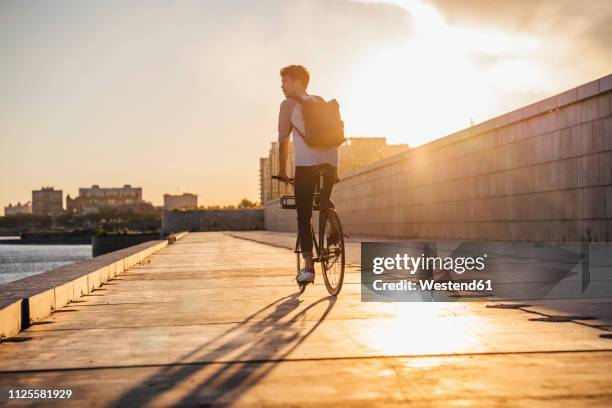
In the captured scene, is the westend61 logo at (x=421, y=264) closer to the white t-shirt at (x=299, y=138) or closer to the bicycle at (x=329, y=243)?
the bicycle at (x=329, y=243)

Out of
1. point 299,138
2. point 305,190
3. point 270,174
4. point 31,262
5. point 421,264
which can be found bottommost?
point 31,262

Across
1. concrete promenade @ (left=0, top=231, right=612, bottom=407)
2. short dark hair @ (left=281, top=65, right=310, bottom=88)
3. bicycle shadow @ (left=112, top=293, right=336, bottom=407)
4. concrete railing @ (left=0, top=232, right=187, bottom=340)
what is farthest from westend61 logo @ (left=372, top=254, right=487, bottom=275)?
bicycle shadow @ (left=112, top=293, right=336, bottom=407)

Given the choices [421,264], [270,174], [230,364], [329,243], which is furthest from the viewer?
[270,174]

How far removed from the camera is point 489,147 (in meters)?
17.1

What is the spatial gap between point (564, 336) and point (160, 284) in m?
4.93

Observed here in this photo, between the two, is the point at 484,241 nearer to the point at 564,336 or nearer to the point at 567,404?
the point at 564,336

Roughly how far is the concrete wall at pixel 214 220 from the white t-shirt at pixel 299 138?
74.6 metres

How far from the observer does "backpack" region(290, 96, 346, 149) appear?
18.7ft

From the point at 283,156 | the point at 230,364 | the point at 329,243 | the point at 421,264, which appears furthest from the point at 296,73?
the point at 230,364

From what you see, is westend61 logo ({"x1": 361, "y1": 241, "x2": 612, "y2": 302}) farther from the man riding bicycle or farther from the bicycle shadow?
the bicycle shadow

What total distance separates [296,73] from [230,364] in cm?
341

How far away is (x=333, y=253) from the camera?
5883mm

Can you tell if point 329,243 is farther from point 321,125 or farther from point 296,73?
point 296,73

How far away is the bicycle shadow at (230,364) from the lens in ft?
8.67
